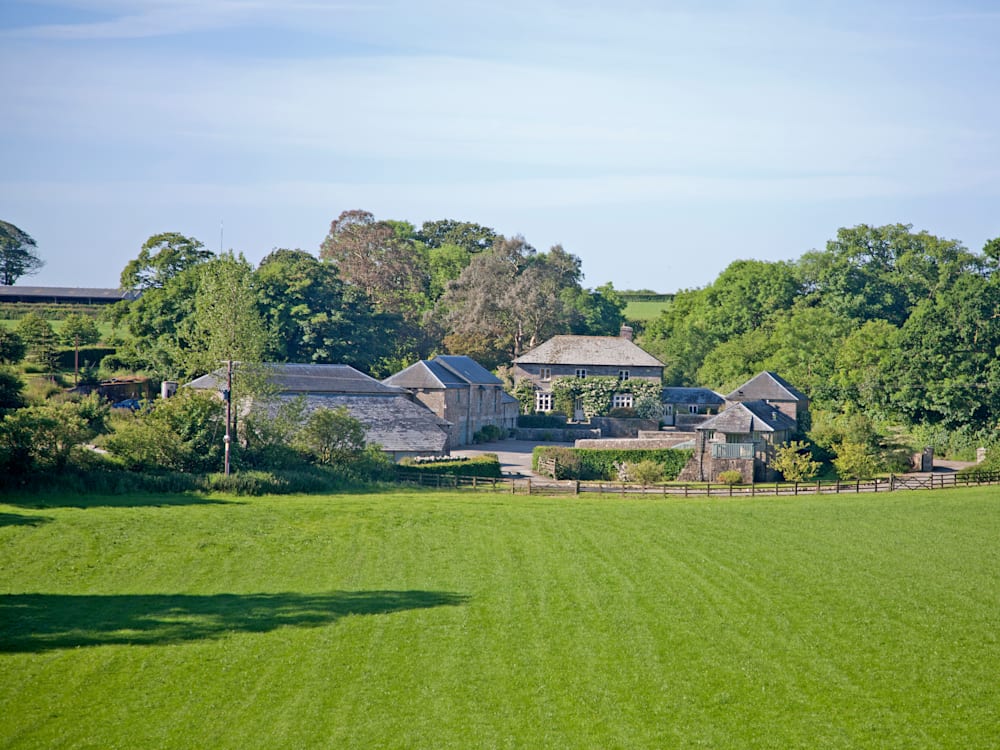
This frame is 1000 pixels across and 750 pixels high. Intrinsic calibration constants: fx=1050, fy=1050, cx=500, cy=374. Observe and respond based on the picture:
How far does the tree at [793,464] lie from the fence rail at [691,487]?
2835 mm

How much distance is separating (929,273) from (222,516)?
92.8 meters

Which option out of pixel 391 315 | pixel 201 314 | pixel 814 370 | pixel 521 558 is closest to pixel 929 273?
pixel 814 370

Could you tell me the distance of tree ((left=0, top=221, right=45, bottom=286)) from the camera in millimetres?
106250

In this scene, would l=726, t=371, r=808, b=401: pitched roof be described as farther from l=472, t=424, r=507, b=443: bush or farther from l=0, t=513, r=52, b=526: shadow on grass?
l=0, t=513, r=52, b=526: shadow on grass

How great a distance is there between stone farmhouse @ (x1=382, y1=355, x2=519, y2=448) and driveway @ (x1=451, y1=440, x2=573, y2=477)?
146cm

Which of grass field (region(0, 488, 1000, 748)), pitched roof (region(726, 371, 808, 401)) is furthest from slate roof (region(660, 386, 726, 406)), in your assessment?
grass field (region(0, 488, 1000, 748))

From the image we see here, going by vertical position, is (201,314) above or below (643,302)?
below

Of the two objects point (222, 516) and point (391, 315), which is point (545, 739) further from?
point (391, 315)

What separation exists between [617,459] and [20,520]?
103ft

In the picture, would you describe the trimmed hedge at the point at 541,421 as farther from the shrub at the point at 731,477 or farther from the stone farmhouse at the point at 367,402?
the shrub at the point at 731,477

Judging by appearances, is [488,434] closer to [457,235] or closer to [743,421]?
[743,421]

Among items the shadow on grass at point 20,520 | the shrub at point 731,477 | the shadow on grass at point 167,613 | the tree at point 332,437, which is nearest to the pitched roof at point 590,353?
the shrub at point 731,477

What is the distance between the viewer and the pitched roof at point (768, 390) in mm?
66875

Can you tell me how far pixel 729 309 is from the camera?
103938 millimetres
